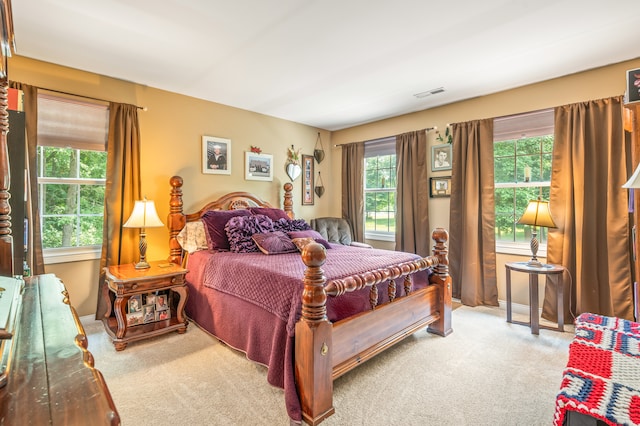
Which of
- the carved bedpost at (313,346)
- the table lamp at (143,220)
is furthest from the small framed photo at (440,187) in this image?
the table lamp at (143,220)

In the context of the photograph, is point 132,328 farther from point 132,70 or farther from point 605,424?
point 605,424

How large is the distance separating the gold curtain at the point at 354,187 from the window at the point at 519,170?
187 cm

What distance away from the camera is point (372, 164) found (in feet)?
16.4

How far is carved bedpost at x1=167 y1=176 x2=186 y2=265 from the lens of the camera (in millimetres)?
3434

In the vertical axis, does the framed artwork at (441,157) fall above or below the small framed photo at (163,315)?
above

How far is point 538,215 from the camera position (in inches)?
119

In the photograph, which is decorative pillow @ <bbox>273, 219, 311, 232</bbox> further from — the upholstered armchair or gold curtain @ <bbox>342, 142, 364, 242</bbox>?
gold curtain @ <bbox>342, 142, 364, 242</bbox>

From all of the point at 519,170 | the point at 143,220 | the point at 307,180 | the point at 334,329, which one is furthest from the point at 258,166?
the point at 519,170

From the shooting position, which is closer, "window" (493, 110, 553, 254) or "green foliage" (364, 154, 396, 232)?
"window" (493, 110, 553, 254)

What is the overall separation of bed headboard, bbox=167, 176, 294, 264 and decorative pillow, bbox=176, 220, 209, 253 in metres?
0.08

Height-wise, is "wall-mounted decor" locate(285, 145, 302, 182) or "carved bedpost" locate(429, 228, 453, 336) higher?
"wall-mounted decor" locate(285, 145, 302, 182)

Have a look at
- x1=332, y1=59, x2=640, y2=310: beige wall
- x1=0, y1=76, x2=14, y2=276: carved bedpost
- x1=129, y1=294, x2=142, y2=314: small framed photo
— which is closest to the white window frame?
x1=332, y1=59, x2=640, y2=310: beige wall

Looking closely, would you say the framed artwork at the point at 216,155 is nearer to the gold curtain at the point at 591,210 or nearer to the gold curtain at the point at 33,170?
the gold curtain at the point at 33,170

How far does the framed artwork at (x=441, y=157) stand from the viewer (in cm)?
402
